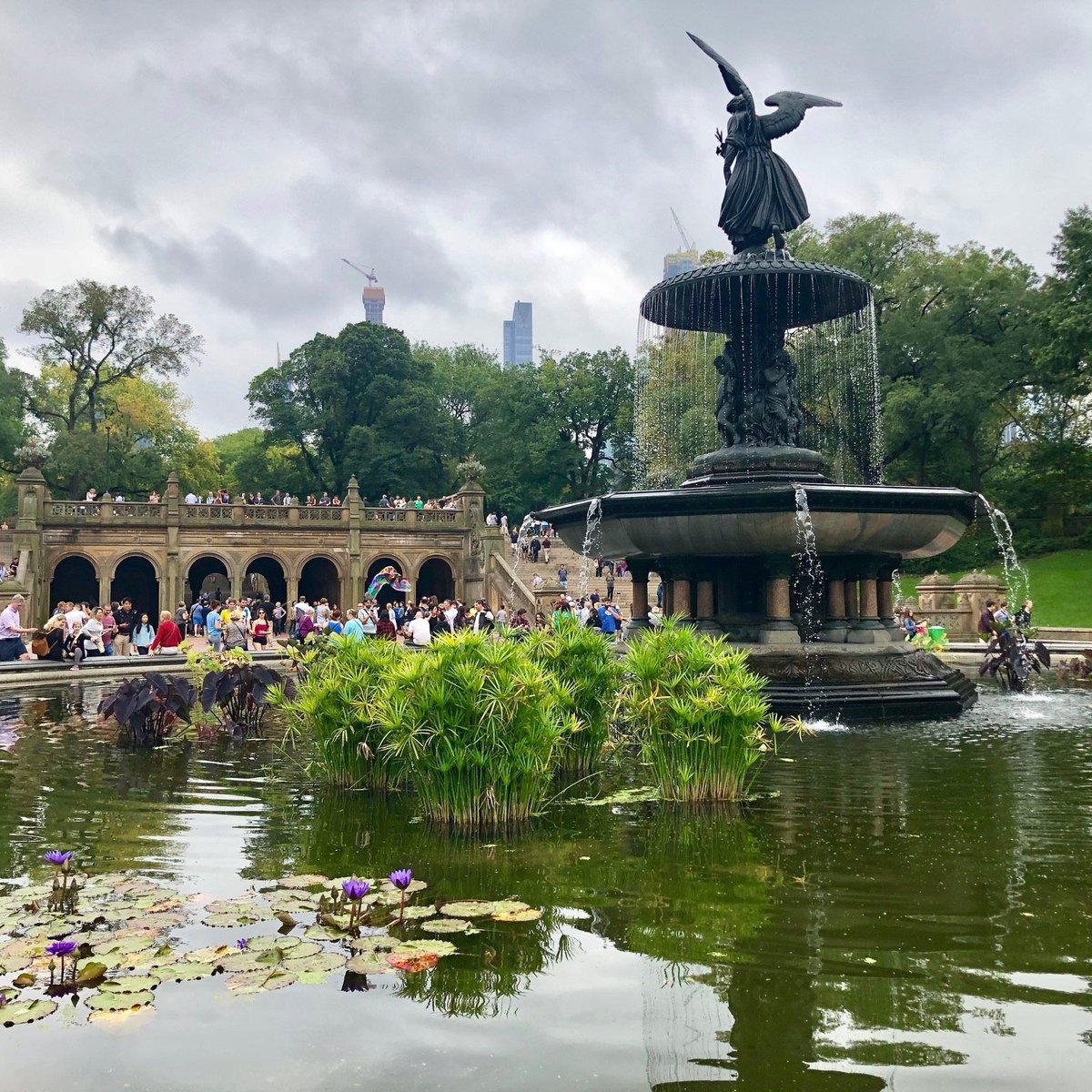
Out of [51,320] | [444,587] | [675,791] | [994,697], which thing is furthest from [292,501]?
[675,791]

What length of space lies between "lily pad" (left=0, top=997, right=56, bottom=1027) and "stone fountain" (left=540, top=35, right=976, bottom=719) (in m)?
8.79

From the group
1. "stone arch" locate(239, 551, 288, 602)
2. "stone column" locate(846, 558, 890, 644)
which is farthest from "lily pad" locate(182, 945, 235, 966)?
"stone arch" locate(239, 551, 288, 602)

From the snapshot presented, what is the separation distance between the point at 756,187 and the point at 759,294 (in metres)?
1.72

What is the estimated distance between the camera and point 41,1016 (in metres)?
3.54

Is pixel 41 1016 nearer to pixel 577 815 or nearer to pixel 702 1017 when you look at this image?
pixel 702 1017

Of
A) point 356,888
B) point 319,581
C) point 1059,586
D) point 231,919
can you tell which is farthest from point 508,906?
point 319,581

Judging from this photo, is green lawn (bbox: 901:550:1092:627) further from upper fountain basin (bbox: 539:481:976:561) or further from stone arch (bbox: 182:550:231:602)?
stone arch (bbox: 182:550:231:602)

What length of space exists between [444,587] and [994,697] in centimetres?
3492

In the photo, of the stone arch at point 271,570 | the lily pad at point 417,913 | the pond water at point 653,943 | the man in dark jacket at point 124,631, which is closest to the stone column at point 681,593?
the pond water at point 653,943

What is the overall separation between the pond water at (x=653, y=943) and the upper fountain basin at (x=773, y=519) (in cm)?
398

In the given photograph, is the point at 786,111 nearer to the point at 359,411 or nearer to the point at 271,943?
the point at 271,943

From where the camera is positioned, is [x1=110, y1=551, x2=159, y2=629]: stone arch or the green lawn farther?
[x1=110, y1=551, x2=159, y2=629]: stone arch

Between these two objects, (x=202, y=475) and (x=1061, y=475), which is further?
(x=202, y=475)

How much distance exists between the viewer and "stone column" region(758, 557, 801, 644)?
1214 centimetres
